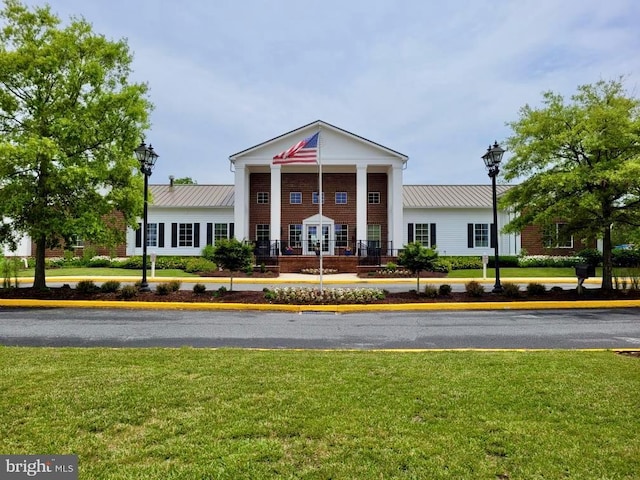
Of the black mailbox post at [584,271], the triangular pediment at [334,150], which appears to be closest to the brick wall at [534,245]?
the triangular pediment at [334,150]

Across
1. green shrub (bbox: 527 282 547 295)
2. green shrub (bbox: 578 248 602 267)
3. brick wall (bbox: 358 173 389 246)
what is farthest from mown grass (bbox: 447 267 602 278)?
green shrub (bbox: 527 282 547 295)

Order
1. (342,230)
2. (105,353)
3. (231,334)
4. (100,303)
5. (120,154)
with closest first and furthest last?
(105,353) < (231,334) < (100,303) < (120,154) < (342,230)

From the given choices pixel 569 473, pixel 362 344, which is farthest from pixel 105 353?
pixel 569 473

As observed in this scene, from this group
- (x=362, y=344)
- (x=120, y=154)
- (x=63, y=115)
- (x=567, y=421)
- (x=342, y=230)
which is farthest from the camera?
(x=342, y=230)

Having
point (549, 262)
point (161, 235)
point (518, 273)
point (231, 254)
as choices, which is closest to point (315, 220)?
point (161, 235)

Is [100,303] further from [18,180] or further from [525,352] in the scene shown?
[525,352]

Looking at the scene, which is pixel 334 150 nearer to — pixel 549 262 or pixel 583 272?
pixel 549 262

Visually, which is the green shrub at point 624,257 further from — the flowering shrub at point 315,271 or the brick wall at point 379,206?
the flowering shrub at point 315,271

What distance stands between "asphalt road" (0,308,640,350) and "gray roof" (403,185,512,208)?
1944 cm

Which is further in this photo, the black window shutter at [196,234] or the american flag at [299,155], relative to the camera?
the black window shutter at [196,234]

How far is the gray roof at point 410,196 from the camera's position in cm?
3041

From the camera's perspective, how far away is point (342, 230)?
29.8 m

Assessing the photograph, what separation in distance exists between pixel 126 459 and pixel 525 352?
5.77 meters

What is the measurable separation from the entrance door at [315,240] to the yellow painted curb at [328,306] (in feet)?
55.2
